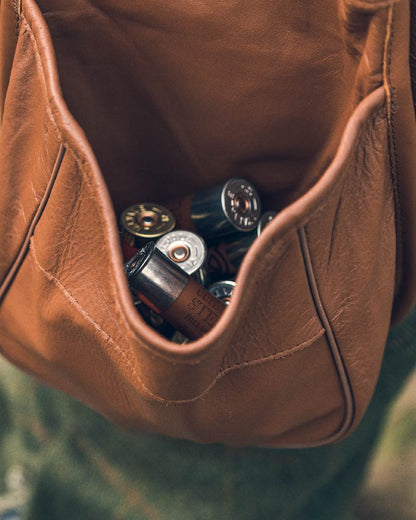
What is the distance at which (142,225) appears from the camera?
2.13 ft

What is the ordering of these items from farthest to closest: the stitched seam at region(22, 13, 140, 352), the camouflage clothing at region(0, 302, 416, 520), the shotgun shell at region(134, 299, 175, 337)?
1. the camouflage clothing at region(0, 302, 416, 520)
2. the shotgun shell at region(134, 299, 175, 337)
3. the stitched seam at region(22, 13, 140, 352)

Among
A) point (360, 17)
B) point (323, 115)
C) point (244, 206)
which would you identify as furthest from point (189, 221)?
point (360, 17)

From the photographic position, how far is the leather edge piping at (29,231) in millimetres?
483

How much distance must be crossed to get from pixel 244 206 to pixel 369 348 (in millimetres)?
224

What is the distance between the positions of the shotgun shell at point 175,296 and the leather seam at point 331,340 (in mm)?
89

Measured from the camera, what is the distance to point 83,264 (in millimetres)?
491

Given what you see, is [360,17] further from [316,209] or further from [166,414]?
[166,414]

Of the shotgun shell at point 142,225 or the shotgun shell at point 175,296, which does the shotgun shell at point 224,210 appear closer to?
the shotgun shell at point 142,225

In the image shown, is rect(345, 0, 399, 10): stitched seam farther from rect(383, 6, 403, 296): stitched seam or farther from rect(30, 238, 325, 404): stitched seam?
rect(30, 238, 325, 404): stitched seam

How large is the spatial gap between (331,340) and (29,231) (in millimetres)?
318

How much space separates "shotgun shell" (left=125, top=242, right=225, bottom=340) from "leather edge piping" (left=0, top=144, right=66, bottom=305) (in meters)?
0.11

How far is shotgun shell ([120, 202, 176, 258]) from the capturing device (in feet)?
2.08

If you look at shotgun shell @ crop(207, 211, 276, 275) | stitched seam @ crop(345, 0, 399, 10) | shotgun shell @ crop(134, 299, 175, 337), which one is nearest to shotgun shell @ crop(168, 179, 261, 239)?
shotgun shell @ crop(207, 211, 276, 275)

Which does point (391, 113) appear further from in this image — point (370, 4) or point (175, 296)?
point (175, 296)
